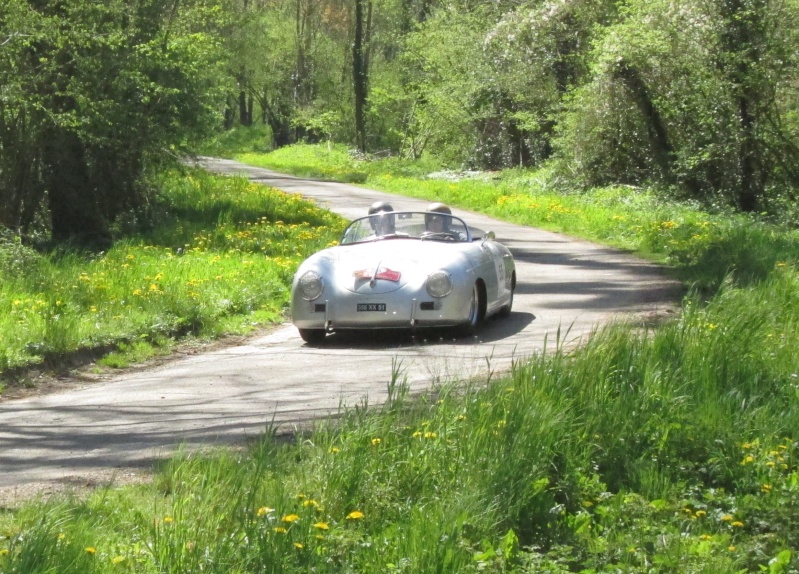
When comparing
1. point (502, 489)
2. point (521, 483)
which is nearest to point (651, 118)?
point (521, 483)

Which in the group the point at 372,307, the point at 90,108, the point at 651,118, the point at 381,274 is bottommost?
the point at 372,307

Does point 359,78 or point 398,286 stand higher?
point 359,78

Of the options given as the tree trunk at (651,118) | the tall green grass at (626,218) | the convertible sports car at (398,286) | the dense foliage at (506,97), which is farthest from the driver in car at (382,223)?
the tree trunk at (651,118)

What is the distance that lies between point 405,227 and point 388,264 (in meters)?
1.32

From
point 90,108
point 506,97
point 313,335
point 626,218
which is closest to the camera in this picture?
point 313,335

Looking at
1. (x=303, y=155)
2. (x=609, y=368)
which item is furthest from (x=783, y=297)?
(x=303, y=155)

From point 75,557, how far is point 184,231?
17.7m

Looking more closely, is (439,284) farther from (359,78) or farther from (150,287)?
(359,78)

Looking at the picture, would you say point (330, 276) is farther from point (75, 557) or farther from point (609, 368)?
point (75, 557)

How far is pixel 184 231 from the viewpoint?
22391 mm

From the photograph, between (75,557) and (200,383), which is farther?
(200,383)

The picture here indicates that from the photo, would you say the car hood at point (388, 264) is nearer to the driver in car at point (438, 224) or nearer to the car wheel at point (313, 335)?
the driver in car at point (438, 224)

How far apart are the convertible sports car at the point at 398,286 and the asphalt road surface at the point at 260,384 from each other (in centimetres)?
26

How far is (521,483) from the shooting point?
6.50 meters
